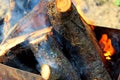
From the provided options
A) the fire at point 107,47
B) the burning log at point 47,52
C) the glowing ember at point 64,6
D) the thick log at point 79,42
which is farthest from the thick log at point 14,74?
the fire at point 107,47

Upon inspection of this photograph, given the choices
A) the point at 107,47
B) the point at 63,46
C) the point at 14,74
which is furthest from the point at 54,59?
the point at 107,47

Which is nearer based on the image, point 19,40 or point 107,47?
point 19,40

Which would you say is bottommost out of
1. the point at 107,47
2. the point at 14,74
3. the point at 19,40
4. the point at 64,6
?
the point at 107,47

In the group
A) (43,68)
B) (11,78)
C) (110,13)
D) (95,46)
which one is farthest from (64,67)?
(110,13)

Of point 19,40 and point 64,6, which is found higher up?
point 64,6

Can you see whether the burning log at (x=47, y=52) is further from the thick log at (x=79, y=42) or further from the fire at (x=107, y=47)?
Result: the fire at (x=107, y=47)

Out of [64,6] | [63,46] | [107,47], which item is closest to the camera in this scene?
[64,6]

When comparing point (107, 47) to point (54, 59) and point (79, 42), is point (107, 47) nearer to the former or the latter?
point (79, 42)

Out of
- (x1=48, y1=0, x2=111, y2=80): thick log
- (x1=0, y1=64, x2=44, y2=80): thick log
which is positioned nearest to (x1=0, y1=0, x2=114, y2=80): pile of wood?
(x1=48, y1=0, x2=111, y2=80): thick log

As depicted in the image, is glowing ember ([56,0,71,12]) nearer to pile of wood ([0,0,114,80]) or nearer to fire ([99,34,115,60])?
pile of wood ([0,0,114,80])
